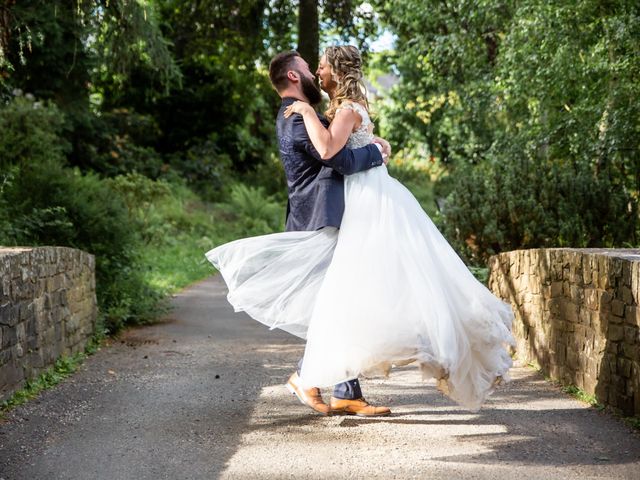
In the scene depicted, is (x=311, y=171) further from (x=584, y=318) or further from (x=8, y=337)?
(x=8, y=337)

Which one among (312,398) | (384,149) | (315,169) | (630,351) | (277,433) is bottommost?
(277,433)

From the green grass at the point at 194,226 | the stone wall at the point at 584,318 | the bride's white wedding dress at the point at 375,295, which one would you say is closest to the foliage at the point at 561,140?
the stone wall at the point at 584,318

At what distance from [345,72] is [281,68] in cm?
47

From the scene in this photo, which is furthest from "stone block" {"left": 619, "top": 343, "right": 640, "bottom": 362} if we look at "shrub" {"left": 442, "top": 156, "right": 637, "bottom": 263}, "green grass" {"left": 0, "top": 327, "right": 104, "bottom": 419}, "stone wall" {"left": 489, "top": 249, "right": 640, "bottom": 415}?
"shrub" {"left": 442, "top": 156, "right": 637, "bottom": 263}

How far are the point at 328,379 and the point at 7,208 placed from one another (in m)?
6.45

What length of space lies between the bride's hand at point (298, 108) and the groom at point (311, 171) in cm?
3

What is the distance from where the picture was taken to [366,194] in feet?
17.3

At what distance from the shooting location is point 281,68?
5.46 metres

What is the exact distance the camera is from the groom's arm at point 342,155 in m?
5.18

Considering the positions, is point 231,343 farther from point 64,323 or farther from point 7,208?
point 7,208

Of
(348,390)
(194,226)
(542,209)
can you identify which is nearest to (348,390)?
(348,390)

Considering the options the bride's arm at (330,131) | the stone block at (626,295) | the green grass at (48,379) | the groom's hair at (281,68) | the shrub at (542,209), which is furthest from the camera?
→ the shrub at (542,209)

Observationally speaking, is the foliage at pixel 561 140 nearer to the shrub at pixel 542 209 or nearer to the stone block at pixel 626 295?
the shrub at pixel 542 209

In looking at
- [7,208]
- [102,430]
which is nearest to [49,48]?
[7,208]
